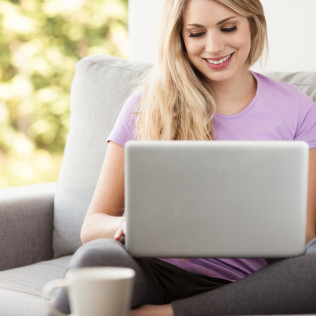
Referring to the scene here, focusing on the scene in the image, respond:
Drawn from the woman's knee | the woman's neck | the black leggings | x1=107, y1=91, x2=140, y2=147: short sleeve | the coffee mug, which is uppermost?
the woman's neck

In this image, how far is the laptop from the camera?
0.93 m

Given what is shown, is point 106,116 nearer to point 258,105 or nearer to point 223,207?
point 258,105

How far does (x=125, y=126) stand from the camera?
152cm

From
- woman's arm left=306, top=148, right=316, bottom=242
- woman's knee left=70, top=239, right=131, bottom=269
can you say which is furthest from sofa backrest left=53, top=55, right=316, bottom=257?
woman's knee left=70, top=239, right=131, bottom=269

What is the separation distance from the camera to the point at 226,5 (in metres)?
1.44

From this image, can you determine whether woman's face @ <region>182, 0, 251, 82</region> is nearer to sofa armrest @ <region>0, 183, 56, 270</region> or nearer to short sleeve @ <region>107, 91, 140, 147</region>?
short sleeve @ <region>107, 91, 140, 147</region>

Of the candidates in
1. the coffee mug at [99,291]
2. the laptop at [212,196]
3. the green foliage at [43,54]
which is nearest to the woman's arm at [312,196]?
the laptop at [212,196]

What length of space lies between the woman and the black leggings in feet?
0.49

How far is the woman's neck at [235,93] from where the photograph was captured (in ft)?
5.06

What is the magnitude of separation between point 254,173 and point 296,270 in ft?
0.73

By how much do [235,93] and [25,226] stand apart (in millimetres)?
756

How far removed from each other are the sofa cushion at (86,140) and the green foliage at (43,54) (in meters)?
2.35

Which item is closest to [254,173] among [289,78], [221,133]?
[221,133]

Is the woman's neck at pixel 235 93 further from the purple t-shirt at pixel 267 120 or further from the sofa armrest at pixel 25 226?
the sofa armrest at pixel 25 226
